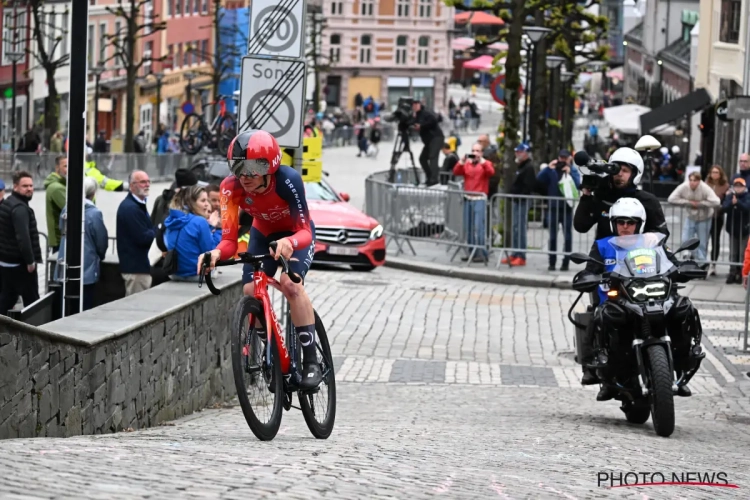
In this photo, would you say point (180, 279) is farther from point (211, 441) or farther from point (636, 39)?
point (636, 39)

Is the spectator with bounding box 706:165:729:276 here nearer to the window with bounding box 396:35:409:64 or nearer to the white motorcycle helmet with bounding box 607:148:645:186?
the white motorcycle helmet with bounding box 607:148:645:186

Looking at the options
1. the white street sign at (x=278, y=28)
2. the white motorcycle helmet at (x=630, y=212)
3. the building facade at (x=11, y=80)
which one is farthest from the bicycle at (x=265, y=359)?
the building facade at (x=11, y=80)

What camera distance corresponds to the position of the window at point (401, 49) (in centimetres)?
12962

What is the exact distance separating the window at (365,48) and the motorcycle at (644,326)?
11793 centimetres

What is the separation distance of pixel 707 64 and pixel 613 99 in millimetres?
58101

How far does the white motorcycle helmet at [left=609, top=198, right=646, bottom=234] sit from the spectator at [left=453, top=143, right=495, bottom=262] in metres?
13.6

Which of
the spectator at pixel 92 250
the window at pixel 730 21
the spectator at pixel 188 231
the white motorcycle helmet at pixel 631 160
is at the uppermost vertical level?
the window at pixel 730 21

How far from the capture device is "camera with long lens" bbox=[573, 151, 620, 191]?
11.7 m

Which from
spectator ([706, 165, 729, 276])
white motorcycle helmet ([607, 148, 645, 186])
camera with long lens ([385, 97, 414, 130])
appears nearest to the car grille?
spectator ([706, 165, 729, 276])

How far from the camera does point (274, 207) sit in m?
8.93

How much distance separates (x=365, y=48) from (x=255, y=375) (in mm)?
121096

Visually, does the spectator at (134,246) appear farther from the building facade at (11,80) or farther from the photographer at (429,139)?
the building facade at (11,80)

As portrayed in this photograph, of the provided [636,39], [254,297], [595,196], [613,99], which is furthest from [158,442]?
[613,99]

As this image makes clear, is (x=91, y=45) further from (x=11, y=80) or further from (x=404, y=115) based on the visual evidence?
(x=404, y=115)
